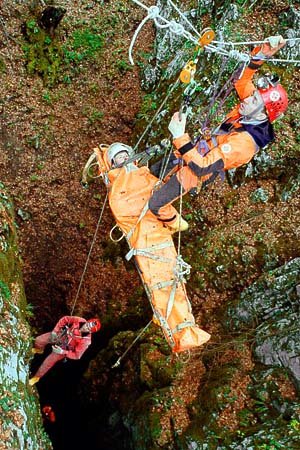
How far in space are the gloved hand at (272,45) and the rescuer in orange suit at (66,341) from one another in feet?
13.9

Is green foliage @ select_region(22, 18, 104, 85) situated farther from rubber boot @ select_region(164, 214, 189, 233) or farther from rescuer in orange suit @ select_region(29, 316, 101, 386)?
rubber boot @ select_region(164, 214, 189, 233)

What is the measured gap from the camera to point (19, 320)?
593 centimetres

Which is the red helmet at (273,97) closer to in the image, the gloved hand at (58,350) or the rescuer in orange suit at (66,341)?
the rescuer in orange suit at (66,341)

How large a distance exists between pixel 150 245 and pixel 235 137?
5.21 feet

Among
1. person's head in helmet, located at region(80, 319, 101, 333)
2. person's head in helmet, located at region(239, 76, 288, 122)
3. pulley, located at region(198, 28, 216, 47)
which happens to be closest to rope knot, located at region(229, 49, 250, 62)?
person's head in helmet, located at region(239, 76, 288, 122)

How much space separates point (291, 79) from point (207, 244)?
9.51 feet

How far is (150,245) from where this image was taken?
19.0ft

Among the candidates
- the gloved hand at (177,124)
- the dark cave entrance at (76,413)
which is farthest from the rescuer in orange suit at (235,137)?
the dark cave entrance at (76,413)

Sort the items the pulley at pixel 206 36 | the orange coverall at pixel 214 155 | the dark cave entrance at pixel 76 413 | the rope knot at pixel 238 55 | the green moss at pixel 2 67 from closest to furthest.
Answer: the pulley at pixel 206 36 → the rope knot at pixel 238 55 → the orange coverall at pixel 214 155 → the dark cave entrance at pixel 76 413 → the green moss at pixel 2 67

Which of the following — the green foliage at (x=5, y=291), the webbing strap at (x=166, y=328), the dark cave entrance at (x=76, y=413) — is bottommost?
the dark cave entrance at (x=76, y=413)

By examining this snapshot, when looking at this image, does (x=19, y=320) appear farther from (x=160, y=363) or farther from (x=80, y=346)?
(x=160, y=363)

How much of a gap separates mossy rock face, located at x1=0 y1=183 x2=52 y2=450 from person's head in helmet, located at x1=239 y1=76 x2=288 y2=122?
11.4 ft

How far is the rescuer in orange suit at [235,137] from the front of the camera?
5.17m

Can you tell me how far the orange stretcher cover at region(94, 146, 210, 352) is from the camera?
5641 mm
